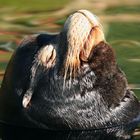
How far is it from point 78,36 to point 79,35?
11 millimetres

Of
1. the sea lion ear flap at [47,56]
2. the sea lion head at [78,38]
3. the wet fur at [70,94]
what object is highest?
the sea lion head at [78,38]

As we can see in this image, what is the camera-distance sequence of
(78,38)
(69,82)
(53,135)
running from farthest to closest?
1. (53,135)
2. (69,82)
3. (78,38)

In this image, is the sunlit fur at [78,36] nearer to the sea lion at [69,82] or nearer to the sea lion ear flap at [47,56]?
the sea lion at [69,82]

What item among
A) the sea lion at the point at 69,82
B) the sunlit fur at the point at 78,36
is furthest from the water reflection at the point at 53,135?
the sunlit fur at the point at 78,36

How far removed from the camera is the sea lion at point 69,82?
22.9 feet

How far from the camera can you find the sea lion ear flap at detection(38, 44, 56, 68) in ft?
23.2

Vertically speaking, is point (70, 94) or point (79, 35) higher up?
point (79, 35)

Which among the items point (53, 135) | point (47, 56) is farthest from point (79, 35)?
point (53, 135)

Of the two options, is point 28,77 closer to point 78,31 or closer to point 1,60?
point 78,31

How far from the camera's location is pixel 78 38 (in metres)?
6.93

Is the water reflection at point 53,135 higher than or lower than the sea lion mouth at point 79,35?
lower

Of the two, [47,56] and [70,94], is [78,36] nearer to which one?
[47,56]

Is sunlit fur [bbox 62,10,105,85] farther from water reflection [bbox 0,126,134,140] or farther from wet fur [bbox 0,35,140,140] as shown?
water reflection [bbox 0,126,134,140]

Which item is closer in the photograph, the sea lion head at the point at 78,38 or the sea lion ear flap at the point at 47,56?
the sea lion head at the point at 78,38
